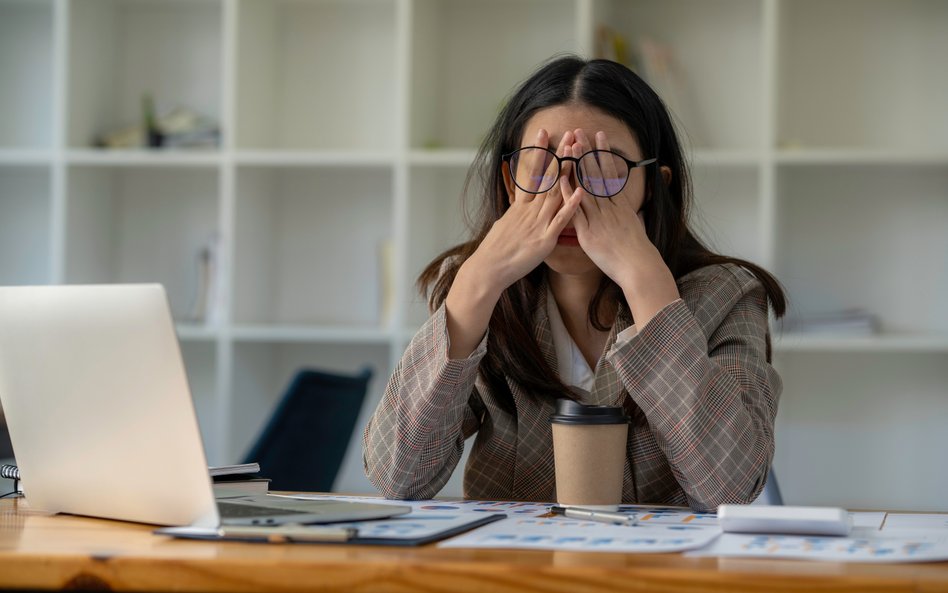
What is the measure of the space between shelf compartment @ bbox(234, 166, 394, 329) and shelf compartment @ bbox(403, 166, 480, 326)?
167mm

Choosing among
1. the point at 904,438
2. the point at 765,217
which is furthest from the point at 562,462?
the point at 904,438

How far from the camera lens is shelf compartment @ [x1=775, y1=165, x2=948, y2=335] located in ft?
9.81

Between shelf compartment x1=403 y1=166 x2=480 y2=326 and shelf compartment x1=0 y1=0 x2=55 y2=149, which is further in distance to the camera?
shelf compartment x1=0 y1=0 x2=55 y2=149

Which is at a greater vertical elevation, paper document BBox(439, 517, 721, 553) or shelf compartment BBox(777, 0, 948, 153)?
shelf compartment BBox(777, 0, 948, 153)

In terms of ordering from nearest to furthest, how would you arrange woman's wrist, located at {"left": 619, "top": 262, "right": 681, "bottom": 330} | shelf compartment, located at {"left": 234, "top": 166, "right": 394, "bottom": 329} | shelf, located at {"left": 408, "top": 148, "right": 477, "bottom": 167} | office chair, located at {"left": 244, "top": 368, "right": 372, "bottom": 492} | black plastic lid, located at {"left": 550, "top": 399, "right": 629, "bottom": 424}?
black plastic lid, located at {"left": 550, "top": 399, "right": 629, "bottom": 424} → woman's wrist, located at {"left": 619, "top": 262, "right": 681, "bottom": 330} → office chair, located at {"left": 244, "top": 368, "right": 372, "bottom": 492} → shelf, located at {"left": 408, "top": 148, "right": 477, "bottom": 167} → shelf compartment, located at {"left": 234, "top": 166, "right": 394, "bottom": 329}

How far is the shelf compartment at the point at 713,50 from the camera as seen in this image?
10.0 ft

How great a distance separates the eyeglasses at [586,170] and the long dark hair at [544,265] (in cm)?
9

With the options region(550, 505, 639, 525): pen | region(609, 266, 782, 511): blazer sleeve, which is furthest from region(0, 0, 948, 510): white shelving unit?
region(550, 505, 639, 525): pen

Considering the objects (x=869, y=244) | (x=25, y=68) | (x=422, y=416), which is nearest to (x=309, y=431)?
(x=422, y=416)

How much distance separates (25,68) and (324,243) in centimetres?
110

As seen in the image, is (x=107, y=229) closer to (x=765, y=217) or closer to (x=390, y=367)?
(x=390, y=367)

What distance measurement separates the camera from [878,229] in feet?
9.91

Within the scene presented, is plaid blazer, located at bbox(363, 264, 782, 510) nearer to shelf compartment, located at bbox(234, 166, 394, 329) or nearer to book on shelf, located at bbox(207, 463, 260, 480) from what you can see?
book on shelf, located at bbox(207, 463, 260, 480)

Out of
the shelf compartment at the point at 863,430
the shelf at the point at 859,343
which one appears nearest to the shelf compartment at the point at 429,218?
the shelf at the point at 859,343
